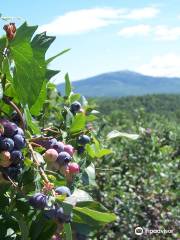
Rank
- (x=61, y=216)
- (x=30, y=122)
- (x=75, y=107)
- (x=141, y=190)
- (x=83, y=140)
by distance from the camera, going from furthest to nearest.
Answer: (x=141, y=190)
(x=75, y=107)
(x=83, y=140)
(x=30, y=122)
(x=61, y=216)

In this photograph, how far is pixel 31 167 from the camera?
1.00 metres

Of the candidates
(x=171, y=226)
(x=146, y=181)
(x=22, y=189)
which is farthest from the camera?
(x=146, y=181)

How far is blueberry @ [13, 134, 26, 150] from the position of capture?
3.02 feet

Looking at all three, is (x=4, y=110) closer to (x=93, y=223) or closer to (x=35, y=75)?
(x=35, y=75)

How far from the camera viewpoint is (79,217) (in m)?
0.92

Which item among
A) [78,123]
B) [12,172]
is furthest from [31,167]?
[78,123]

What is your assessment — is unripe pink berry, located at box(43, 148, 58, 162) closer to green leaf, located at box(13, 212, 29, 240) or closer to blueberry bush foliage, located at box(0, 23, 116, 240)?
blueberry bush foliage, located at box(0, 23, 116, 240)

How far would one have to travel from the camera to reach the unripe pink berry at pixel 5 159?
2.95 feet

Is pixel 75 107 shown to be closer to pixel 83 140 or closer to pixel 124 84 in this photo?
pixel 83 140

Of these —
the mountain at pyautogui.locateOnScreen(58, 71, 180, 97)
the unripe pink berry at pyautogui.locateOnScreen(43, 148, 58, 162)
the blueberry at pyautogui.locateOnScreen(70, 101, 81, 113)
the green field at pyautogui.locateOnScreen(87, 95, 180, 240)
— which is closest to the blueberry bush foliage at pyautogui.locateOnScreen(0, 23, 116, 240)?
the unripe pink berry at pyautogui.locateOnScreen(43, 148, 58, 162)

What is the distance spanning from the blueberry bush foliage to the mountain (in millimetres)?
157959

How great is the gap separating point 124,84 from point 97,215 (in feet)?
585

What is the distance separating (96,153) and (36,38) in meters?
0.45

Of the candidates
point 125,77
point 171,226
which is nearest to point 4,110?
point 171,226
